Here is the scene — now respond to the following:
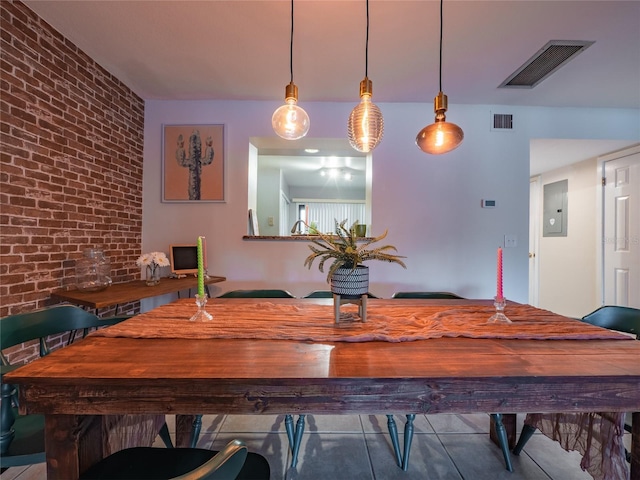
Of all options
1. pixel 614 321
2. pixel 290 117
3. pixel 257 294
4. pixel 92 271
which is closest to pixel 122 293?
pixel 92 271

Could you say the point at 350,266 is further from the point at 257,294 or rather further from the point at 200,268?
the point at 257,294

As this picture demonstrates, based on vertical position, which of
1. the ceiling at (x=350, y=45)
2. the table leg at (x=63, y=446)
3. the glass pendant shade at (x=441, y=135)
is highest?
the ceiling at (x=350, y=45)

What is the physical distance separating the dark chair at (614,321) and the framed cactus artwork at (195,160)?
9.22ft

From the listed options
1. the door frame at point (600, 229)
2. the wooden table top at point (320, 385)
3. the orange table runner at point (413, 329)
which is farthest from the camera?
the door frame at point (600, 229)

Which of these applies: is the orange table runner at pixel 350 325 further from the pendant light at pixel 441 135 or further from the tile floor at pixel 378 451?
the pendant light at pixel 441 135

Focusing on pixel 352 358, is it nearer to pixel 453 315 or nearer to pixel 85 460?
pixel 453 315

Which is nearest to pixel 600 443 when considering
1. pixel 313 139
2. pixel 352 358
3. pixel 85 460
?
pixel 352 358

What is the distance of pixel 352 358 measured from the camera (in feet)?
2.82

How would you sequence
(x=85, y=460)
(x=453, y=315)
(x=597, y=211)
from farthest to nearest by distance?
(x=597, y=211) → (x=453, y=315) → (x=85, y=460)

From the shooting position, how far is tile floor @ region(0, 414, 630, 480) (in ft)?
4.58

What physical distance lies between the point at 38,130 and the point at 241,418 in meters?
2.23

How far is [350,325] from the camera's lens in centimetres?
117

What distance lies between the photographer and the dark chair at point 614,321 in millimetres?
1359

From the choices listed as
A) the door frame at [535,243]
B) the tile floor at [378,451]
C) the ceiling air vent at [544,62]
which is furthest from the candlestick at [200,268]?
the door frame at [535,243]
